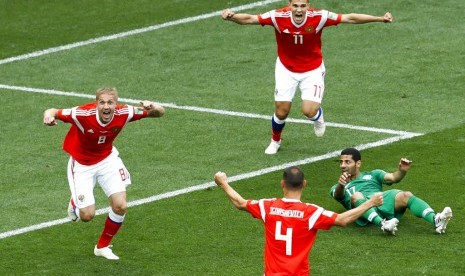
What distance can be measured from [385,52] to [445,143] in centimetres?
520

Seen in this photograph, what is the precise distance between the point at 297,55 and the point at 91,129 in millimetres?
4849

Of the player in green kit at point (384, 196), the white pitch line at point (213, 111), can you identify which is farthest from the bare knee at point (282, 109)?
the player in green kit at point (384, 196)

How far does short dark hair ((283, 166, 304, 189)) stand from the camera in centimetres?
1245

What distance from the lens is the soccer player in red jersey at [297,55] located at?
1923 centimetres

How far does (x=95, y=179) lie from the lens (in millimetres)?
15977

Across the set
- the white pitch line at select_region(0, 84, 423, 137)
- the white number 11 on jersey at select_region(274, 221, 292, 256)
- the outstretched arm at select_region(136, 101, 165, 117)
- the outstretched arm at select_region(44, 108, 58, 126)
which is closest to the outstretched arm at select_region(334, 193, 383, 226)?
the white number 11 on jersey at select_region(274, 221, 292, 256)

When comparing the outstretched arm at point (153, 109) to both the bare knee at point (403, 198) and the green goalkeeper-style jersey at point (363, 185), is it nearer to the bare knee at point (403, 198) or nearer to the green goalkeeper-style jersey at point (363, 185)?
the green goalkeeper-style jersey at point (363, 185)

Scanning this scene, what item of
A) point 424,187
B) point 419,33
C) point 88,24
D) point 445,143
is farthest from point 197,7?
point 424,187

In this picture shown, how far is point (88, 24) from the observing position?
89.6 ft

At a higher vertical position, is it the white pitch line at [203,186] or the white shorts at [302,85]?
the white shorts at [302,85]

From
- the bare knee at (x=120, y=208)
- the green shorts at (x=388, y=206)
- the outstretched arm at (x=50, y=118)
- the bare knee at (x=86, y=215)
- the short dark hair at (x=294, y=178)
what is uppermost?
the short dark hair at (x=294, y=178)

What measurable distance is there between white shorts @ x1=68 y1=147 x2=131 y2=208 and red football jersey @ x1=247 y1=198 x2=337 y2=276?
11.6 ft

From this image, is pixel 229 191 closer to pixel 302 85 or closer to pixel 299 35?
pixel 299 35

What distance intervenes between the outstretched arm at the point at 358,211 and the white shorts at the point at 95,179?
3931mm
